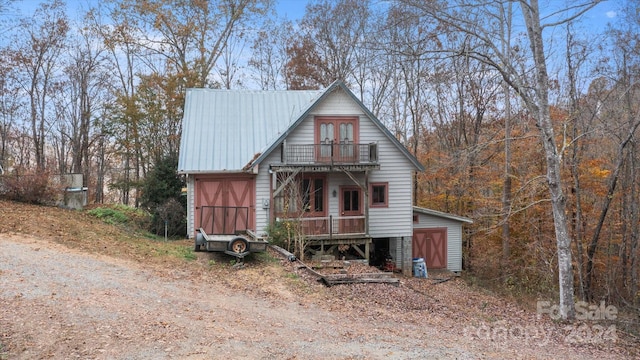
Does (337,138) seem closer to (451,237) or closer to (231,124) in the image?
(231,124)

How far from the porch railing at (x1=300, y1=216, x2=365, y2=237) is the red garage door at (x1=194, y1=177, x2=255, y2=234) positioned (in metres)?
2.19

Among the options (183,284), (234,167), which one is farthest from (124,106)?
(183,284)

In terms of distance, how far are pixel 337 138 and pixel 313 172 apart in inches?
63.0

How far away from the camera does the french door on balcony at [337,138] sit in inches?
648

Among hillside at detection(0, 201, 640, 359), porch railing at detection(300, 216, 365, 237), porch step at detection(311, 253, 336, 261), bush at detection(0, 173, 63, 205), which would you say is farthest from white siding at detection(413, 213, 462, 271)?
bush at detection(0, 173, 63, 205)

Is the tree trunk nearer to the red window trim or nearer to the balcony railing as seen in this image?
the balcony railing

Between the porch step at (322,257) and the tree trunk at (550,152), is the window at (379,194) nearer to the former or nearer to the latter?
the porch step at (322,257)

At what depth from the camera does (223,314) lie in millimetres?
8258

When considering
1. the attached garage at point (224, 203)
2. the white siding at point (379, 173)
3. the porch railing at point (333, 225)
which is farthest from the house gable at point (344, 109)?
the porch railing at point (333, 225)

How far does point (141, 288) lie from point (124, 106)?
1928cm

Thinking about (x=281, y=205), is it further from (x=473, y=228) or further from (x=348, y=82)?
(x=348, y=82)

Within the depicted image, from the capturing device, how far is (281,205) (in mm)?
16359

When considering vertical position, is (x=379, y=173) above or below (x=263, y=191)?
above

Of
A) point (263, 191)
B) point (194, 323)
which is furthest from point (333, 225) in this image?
point (194, 323)
